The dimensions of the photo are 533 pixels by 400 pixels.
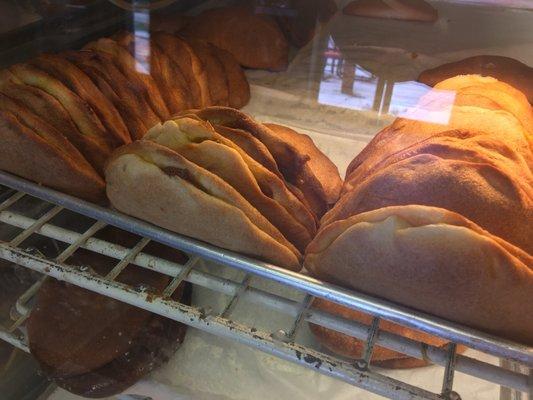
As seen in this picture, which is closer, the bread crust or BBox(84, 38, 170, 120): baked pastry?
the bread crust

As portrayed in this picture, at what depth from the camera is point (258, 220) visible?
848 millimetres

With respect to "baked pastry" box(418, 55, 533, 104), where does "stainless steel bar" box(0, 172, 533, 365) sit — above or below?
below

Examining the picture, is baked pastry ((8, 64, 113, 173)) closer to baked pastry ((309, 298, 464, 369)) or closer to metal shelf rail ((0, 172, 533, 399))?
metal shelf rail ((0, 172, 533, 399))

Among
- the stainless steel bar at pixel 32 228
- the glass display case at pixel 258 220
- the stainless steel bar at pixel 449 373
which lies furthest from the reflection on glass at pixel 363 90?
the stainless steel bar at pixel 32 228

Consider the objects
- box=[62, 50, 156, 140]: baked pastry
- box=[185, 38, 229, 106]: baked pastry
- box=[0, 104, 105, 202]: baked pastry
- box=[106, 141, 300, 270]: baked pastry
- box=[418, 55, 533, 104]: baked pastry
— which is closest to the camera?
box=[106, 141, 300, 270]: baked pastry

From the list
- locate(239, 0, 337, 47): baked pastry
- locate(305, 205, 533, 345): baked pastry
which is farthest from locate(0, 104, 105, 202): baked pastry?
locate(239, 0, 337, 47): baked pastry

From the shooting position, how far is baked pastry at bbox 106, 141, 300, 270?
0.83m

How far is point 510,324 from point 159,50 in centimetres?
98

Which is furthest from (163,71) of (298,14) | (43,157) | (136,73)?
(298,14)

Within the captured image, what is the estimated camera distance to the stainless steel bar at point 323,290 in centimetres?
71

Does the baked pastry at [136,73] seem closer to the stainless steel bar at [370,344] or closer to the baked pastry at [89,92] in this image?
the baked pastry at [89,92]

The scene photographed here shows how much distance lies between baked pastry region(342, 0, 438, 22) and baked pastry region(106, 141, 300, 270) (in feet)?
2.69

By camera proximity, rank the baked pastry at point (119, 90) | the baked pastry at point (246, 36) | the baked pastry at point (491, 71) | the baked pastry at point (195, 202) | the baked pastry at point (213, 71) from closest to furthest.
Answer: the baked pastry at point (195, 202) < the baked pastry at point (119, 90) < the baked pastry at point (491, 71) < the baked pastry at point (213, 71) < the baked pastry at point (246, 36)

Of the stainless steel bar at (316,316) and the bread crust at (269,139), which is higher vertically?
the bread crust at (269,139)
